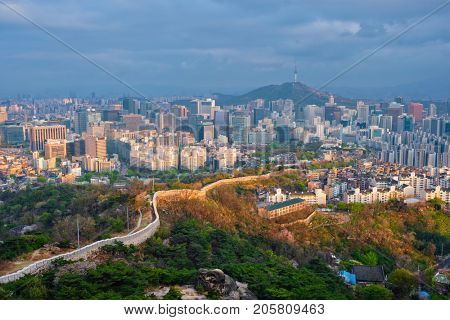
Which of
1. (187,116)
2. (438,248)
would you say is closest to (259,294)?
(438,248)

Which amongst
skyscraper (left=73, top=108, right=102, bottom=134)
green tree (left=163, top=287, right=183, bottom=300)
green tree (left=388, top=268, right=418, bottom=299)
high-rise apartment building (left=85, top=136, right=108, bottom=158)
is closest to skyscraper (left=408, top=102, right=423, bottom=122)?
high-rise apartment building (left=85, top=136, right=108, bottom=158)

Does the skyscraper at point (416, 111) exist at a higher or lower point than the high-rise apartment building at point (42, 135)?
higher

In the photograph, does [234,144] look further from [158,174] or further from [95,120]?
[95,120]

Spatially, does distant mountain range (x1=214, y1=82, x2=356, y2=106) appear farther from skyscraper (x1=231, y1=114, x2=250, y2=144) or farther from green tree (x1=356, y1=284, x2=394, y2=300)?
green tree (x1=356, y1=284, x2=394, y2=300)

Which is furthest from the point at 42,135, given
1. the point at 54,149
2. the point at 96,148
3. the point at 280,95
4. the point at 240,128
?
the point at 280,95

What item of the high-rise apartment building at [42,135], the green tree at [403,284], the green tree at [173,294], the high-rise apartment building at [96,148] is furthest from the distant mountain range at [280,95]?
the green tree at [173,294]

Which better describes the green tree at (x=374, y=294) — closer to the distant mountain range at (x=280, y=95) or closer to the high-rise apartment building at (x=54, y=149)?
the distant mountain range at (x=280, y=95)

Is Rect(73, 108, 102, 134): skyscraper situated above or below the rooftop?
above

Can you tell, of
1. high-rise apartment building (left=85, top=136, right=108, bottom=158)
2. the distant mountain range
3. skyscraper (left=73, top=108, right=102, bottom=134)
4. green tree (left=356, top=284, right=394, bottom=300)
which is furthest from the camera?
skyscraper (left=73, top=108, right=102, bottom=134)
